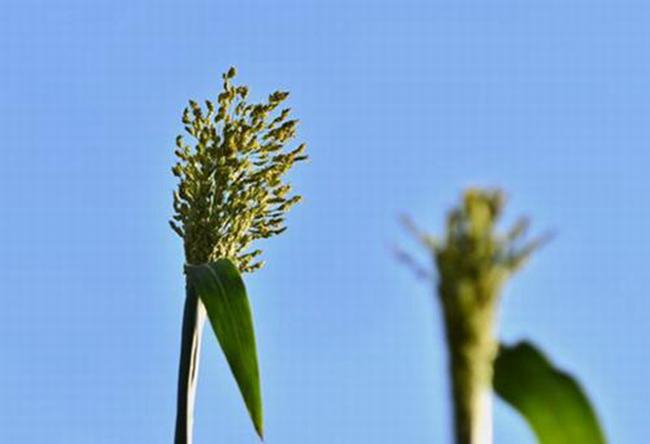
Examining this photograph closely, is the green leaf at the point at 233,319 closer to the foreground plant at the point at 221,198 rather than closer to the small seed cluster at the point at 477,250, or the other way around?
the foreground plant at the point at 221,198

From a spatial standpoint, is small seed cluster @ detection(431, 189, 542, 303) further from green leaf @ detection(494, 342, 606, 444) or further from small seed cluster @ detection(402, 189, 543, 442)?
green leaf @ detection(494, 342, 606, 444)

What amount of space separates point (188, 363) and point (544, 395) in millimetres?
1800

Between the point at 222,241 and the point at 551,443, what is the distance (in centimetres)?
194

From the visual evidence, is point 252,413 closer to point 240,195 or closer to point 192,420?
point 192,420

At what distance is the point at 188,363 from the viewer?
3924 mm

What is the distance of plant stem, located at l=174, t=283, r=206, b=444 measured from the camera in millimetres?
3756

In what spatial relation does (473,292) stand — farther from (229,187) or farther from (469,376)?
(229,187)

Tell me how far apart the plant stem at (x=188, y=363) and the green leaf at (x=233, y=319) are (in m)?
0.11

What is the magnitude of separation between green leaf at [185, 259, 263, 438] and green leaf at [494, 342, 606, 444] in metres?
1.15

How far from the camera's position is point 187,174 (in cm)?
410

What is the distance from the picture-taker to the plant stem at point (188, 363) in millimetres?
3756

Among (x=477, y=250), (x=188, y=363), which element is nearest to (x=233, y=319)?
(x=188, y=363)

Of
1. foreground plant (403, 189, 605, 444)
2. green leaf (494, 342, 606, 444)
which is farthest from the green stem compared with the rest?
green leaf (494, 342, 606, 444)

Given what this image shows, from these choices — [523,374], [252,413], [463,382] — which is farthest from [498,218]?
[252,413]
